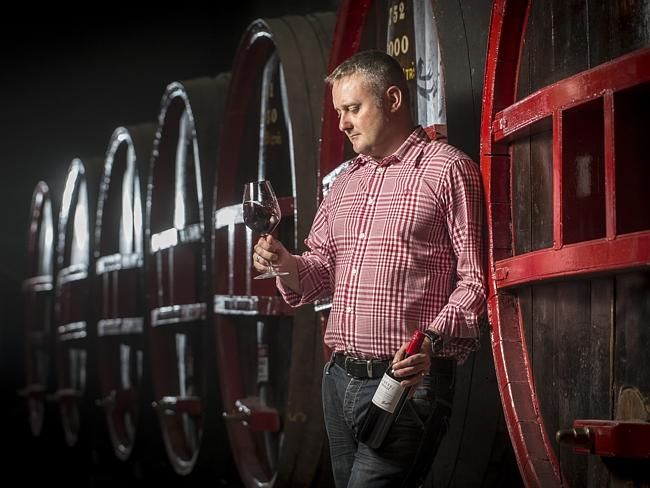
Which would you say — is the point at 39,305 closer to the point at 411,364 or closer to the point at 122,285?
the point at 122,285

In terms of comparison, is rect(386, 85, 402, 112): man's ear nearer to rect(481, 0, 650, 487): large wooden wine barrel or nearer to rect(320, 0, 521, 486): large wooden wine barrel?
rect(320, 0, 521, 486): large wooden wine barrel

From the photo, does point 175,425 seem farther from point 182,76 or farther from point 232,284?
point 182,76

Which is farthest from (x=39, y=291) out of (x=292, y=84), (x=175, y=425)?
(x=292, y=84)

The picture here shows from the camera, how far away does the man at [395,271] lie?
2.13 metres

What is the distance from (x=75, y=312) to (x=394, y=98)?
4.57 metres

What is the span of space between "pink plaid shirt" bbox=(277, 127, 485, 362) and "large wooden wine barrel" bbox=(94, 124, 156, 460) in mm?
2936

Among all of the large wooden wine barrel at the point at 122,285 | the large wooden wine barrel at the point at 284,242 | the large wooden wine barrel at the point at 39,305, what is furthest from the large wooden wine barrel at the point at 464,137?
the large wooden wine barrel at the point at 39,305

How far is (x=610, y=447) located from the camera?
1701mm

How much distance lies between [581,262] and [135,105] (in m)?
6.56

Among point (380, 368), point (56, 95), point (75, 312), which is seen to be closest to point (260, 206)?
point (380, 368)

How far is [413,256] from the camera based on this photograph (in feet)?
7.20

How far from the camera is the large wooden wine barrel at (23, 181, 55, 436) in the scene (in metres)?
7.43

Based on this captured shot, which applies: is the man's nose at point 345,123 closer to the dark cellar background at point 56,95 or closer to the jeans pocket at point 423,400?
the jeans pocket at point 423,400

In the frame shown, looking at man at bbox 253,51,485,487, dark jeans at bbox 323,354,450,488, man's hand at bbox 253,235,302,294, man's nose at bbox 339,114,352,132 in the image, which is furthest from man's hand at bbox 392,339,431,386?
man's nose at bbox 339,114,352,132
